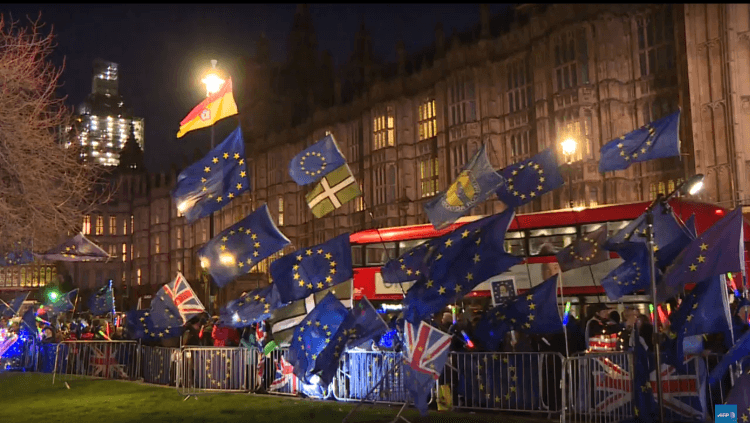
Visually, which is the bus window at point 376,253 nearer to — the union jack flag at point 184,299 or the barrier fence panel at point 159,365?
the barrier fence panel at point 159,365

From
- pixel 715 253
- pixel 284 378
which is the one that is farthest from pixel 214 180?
pixel 715 253

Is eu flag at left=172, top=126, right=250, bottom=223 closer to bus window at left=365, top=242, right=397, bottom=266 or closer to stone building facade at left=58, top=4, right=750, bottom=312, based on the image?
stone building facade at left=58, top=4, right=750, bottom=312

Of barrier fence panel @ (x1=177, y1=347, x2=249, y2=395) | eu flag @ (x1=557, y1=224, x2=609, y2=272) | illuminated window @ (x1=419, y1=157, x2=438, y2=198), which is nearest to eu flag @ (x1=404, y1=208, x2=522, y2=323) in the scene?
eu flag @ (x1=557, y1=224, x2=609, y2=272)

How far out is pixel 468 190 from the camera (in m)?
11.4

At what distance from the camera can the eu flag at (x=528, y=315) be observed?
34.9ft

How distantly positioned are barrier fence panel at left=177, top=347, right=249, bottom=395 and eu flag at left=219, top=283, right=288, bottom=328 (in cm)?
283

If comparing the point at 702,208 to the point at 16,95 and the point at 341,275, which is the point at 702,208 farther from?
the point at 16,95

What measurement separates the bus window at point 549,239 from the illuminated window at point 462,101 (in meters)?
18.3

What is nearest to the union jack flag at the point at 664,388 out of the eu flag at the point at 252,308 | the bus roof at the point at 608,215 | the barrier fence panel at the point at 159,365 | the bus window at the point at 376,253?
the eu flag at the point at 252,308

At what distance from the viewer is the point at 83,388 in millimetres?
16969

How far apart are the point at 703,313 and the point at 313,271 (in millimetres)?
5392

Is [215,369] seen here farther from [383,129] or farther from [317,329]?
[383,129]

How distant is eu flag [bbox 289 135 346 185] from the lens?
11.8m

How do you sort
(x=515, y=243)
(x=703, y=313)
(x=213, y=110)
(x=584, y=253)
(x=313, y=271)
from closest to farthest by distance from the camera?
(x=703, y=313), (x=313, y=271), (x=584, y=253), (x=213, y=110), (x=515, y=243)
